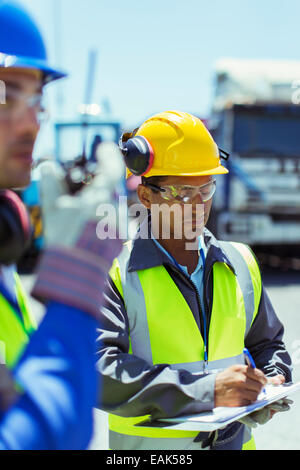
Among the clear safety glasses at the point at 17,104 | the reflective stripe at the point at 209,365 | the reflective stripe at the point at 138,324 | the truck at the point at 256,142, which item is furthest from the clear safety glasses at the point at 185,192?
the truck at the point at 256,142

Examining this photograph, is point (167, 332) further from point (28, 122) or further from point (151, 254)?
point (28, 122)

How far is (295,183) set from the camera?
27.5 ft

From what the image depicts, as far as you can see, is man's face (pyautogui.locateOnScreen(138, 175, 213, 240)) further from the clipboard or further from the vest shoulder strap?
the clipboard

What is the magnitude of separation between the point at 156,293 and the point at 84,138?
612 millimetres

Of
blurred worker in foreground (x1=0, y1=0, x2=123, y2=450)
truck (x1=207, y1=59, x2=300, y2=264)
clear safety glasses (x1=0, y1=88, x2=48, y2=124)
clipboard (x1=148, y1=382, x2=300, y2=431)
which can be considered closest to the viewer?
blurred worker in foreground (x1=0, y1=0, x2=123, y2=450)

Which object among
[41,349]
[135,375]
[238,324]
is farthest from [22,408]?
[238,324]

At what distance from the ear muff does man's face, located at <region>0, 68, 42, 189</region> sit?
110mm

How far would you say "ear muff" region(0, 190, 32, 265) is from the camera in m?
0.80

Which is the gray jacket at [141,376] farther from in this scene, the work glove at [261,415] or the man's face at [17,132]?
the man's face at [17,132]

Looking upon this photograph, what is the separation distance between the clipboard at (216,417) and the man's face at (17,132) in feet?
2.50

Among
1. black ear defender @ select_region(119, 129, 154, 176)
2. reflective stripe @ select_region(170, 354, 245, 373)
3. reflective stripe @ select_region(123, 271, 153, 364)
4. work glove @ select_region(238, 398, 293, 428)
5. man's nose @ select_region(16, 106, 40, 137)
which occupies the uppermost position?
man's nose @ select_region(16, 106, 40, 137)

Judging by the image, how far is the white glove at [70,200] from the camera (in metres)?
0.74

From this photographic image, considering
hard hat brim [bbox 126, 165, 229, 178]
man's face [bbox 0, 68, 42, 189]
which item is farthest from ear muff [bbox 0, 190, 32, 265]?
hard hat brim [bbox 126, 165, 229, 178]
